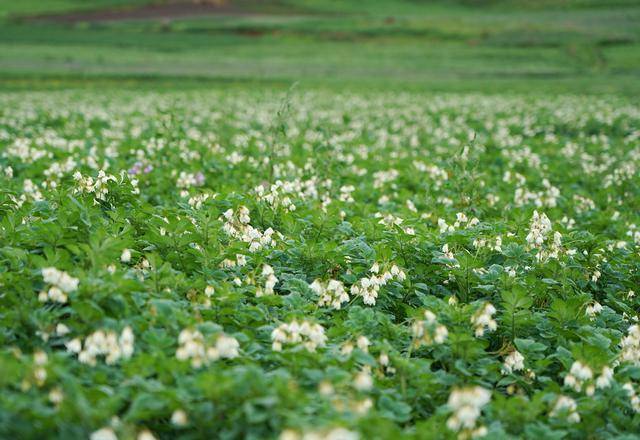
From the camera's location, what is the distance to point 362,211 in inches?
329

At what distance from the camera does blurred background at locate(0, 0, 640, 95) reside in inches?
1624

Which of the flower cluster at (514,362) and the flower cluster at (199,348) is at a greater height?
the flower cluster at (199,348)

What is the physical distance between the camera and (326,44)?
75375mm

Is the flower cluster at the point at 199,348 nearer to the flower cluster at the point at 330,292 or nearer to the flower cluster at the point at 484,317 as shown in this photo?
the flower cluster at the point at 330,292

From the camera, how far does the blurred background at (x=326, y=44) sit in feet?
135

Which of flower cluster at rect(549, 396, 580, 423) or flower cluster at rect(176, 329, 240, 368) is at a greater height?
flower cluster at rect(176, 329, 240, 368)

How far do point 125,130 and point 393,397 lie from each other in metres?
14.3

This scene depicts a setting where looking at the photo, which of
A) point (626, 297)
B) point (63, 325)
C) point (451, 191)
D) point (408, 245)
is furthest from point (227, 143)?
point (63, 325)

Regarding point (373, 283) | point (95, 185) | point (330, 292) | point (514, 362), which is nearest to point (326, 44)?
point (95, 185)

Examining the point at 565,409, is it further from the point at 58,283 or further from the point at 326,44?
the point at 326,44

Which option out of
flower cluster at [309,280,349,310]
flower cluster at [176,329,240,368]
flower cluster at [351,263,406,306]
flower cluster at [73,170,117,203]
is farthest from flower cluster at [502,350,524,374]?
flower cluster at [73,170,117,203]

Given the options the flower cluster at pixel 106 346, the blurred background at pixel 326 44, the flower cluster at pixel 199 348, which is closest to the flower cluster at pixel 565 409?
the flower cluster at pixel 199 348

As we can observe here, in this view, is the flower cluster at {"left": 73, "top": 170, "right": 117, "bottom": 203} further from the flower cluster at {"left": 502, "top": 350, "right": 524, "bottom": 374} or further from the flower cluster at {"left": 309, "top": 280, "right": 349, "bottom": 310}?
the flower cluster at {"left": 502, "top": 350, "right": 524, "bottom": 374}

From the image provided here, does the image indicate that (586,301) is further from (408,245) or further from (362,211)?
(362,211)
